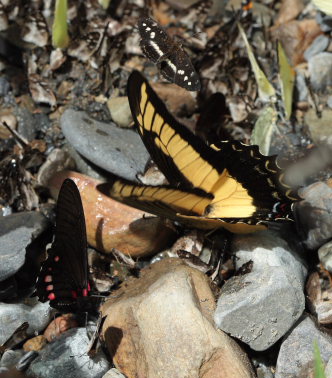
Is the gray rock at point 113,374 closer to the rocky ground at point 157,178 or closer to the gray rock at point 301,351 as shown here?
the rocky ground at point 157,178

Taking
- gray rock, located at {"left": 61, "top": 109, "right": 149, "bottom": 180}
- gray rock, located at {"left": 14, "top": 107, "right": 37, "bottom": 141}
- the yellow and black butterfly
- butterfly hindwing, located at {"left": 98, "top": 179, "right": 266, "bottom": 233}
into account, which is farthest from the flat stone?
butterfly hindwing, located at {"left": 98, "top": 179, "right": 266, "bottom": 233}

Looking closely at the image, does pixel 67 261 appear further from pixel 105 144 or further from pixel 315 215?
pixel 315 215

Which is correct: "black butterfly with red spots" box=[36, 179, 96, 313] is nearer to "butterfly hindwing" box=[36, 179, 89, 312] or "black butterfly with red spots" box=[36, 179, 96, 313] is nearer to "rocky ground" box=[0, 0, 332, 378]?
"butterfly hindwing" box=[36, 179, 89, 312]

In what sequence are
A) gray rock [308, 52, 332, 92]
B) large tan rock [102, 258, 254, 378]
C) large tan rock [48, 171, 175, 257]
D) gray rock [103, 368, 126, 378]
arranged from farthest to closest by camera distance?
1. gray rock [308, 52, 332, 92]
2. large tan rock [48, 171, 175, 257]
3. gray rock [103, 368, 126, 378]
4. large tan rock [102, 258, 254, 378]

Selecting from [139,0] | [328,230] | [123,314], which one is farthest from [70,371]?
[139,0]

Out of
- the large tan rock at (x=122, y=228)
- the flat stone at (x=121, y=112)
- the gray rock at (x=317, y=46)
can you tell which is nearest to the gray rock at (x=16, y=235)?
the large tan rock at (x=122, y=228)

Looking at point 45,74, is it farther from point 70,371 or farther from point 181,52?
point 70,371

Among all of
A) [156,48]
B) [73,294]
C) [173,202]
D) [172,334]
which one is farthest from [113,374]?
[156,48]
